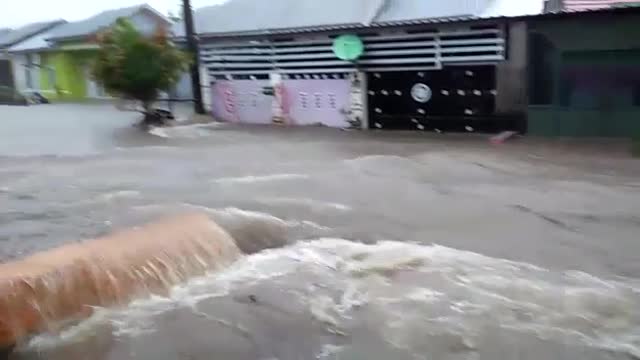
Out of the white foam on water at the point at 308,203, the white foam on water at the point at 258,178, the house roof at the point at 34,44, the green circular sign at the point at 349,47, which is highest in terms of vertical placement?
the house roof at the point at 34,44

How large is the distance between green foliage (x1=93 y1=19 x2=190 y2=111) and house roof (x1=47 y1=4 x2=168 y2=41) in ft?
45.9

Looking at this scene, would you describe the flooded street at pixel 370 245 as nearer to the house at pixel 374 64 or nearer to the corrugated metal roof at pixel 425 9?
the house at pixel 374 64

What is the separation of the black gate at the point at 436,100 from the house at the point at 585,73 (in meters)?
1.09

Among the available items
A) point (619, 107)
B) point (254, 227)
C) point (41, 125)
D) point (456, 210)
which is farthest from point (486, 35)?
point (41, 125)

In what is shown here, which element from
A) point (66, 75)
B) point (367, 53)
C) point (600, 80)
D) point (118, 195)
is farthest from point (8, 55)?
point (600, 80)

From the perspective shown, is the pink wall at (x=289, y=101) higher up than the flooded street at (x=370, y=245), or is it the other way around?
the pink wall at (x=289, y=101)

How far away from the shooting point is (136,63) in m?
19.5

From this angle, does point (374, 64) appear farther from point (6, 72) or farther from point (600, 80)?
point (6, 72)

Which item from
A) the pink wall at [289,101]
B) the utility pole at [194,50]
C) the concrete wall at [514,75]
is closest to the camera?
the concrete wall at [514,75]

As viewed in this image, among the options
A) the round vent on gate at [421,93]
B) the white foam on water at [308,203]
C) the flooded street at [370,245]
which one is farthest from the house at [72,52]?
the white foam on water at [308,203]

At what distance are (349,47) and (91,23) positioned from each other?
2291cm

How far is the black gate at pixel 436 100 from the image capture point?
15.5 metres

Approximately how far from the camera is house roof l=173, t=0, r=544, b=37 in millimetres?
18828

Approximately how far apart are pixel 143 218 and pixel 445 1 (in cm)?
1412
